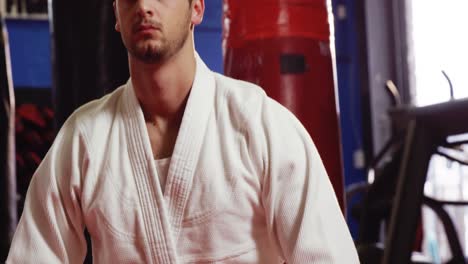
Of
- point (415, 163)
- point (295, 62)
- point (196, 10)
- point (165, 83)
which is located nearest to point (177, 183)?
point (165, 83)

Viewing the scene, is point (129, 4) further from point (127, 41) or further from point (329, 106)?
point (329, 106)

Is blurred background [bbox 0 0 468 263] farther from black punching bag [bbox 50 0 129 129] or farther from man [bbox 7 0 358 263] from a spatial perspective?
man [bbox 7 0 358 263]

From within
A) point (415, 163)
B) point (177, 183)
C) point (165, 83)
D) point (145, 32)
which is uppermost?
point (145, 32)

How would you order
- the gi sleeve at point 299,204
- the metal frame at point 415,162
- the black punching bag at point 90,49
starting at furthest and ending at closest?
the metal frame at point 415,162
the black punching bag at point 90,49
the gi sleeve at point 299,204

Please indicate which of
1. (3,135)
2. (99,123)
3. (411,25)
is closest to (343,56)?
(411,25)

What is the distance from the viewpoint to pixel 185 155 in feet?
4.84

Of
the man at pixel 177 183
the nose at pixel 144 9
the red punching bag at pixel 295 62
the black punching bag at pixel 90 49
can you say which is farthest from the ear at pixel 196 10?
the red punching bag at pixel 295 62

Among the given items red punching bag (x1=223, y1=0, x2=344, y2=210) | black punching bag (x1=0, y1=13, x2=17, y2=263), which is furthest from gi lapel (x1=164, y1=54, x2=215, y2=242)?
black punching bag (x1=0, y1=13, x2=17, y2=263)

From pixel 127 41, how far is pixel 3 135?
1895 millimetres

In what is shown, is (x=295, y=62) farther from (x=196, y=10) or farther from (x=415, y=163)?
(x=196, y=10)

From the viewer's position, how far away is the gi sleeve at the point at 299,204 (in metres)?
1.40

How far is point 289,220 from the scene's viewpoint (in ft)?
4.72

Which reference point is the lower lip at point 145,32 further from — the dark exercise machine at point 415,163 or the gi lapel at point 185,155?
the dark exercise machine at point 415,163

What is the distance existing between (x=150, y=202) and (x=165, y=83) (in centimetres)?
30
